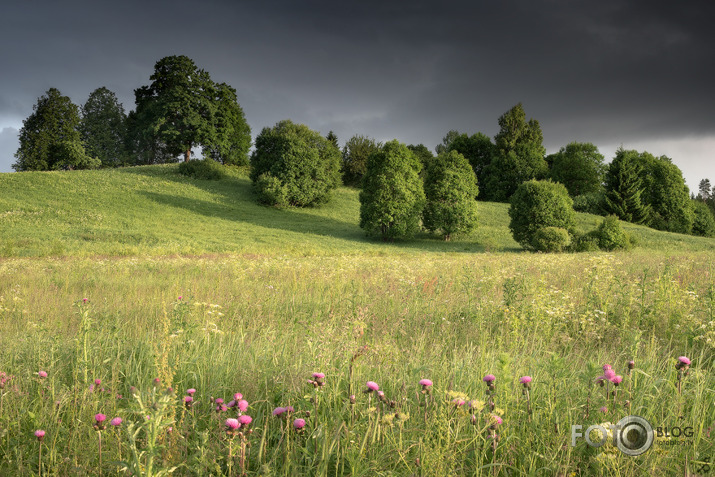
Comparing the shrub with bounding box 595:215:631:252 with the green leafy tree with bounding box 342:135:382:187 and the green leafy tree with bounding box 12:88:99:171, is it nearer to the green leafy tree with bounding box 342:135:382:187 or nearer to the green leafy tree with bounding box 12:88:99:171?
the green leafy tree with bounding box 342:135:382:187

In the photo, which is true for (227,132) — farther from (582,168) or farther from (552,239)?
(582,168)

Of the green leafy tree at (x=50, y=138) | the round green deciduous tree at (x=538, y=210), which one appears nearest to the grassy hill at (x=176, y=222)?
the round green deciduous tree at (x=538, y=210)

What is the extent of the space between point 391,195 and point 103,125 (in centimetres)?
4624

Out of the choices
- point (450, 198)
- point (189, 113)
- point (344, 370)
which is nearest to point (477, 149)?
point (450, 198)

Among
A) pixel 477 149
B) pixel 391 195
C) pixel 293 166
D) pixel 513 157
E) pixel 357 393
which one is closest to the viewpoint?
pixel 357 393

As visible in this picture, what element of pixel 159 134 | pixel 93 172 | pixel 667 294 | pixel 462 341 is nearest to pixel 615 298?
pixel 667 294

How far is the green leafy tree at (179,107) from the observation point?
46094 mm

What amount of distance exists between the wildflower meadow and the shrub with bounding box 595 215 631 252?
26.1m

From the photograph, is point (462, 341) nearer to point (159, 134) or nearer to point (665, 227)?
point (159, 134)

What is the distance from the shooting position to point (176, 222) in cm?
3111

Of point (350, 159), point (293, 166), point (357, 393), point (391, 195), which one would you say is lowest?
point (357, 393)

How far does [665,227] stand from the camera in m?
49.2

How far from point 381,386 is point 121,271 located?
430 inches

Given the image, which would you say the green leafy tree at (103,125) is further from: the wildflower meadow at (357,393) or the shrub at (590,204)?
the shrub at (590,204)
